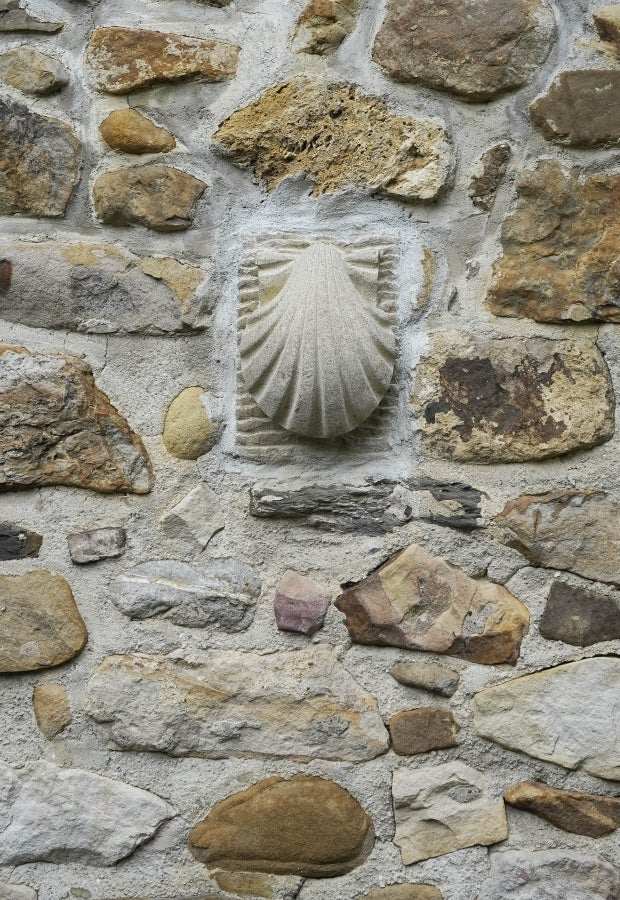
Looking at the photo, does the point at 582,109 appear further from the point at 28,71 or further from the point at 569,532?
the point at 28,71

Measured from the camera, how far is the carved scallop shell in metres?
1.00

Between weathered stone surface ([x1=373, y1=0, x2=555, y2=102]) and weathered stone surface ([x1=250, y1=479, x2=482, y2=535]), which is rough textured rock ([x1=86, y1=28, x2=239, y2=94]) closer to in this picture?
weathered stone surface ([x1=373, y1=0, x2=555, y2=102])

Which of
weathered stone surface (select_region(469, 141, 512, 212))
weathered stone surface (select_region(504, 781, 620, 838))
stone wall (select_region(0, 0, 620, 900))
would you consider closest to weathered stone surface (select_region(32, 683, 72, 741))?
stone wall (select_region(0, 0, 620, 900))

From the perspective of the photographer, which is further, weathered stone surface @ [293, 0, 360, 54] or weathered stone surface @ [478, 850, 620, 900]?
weathered stone surface @ [293, 0, 360, 54]

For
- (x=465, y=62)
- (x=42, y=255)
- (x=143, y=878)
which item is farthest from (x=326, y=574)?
(x=465, y=62)

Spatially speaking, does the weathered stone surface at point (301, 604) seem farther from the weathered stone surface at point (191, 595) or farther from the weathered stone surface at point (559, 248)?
the weathered stone surface at point (559, 248)

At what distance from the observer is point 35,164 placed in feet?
3.65

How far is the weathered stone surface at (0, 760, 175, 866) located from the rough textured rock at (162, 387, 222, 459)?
0.43 m

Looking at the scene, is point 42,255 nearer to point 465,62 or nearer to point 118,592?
point 118,592

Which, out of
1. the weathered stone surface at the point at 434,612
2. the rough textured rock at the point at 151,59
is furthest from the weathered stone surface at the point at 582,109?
the weathered stone surface at the point at 434,612

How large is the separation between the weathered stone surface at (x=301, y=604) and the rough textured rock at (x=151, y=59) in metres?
0.69

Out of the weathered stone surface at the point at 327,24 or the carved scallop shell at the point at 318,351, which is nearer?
the carved scallop shell at the point at 318,351

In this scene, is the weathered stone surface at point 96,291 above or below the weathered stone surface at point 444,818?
above

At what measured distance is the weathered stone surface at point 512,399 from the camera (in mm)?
1061
